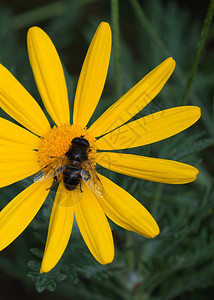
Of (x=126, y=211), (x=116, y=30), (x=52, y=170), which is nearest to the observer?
(x=126, y=211)

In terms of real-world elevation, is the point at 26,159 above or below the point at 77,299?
above

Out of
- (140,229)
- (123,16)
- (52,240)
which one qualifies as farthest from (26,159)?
(123,16)

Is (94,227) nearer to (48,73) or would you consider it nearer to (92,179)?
(92,179)

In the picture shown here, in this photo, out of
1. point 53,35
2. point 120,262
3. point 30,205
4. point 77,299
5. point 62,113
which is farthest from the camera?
point 53,35

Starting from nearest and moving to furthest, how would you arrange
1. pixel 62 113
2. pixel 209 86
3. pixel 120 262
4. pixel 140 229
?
1. pixel 140 229
2. pixel 62 113
3. pixel 120 262
4. pixel 209 86

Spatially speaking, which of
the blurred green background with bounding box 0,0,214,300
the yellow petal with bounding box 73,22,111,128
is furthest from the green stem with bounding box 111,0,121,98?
the yellow petal with bounding box 73,22,111,128

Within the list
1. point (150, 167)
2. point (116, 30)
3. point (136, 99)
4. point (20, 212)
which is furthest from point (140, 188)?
point (116, 30)

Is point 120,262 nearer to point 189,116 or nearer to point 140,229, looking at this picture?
point 140,229
